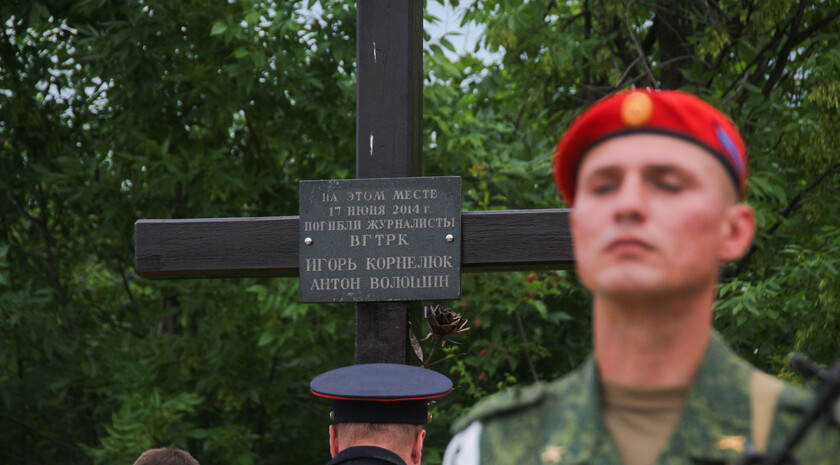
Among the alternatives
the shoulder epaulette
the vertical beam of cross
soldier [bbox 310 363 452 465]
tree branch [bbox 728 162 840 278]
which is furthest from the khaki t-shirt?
tree branch [bbox 728 162 840 278]

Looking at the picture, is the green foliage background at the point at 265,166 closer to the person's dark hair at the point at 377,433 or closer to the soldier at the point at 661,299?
the person's dark hair at the point at 377,433

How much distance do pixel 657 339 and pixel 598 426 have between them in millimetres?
120

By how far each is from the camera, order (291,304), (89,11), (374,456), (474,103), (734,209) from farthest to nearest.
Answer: (474,103) < (89,11) < (291,304) < (374,456) < (734,209)

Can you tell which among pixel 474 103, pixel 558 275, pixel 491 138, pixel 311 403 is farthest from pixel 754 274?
pixel 311 403

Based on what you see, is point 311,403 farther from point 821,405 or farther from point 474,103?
point 821,405

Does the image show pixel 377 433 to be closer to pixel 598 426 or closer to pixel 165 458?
pixel 165 458

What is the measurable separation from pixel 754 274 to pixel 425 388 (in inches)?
190

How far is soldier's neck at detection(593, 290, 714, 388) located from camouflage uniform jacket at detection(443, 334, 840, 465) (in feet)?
0.08

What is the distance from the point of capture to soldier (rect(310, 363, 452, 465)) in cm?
292

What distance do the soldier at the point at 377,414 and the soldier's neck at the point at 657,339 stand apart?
5.76 feet

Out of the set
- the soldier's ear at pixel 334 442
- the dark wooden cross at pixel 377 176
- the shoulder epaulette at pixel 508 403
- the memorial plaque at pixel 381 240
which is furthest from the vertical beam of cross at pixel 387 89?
the shoulder epaulette at pixel 508 403

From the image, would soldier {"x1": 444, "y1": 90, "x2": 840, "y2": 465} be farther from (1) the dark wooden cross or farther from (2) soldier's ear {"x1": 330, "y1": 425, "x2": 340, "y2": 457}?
(1) the dark wooden cross

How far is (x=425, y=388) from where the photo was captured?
119 inches

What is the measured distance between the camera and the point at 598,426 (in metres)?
1.23
